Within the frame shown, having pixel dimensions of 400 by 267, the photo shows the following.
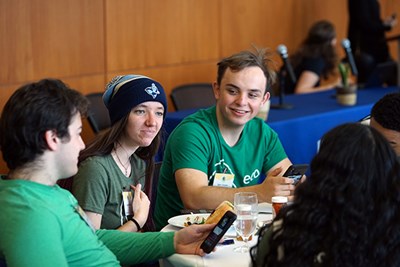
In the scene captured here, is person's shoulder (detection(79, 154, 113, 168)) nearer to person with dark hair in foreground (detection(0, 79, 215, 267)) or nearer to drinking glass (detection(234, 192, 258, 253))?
drinking glass (detection(234, 192, 258, 253))

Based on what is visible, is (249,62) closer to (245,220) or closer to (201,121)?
(201,121)

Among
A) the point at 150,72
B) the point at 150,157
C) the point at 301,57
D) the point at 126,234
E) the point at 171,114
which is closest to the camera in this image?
the point at 126,234

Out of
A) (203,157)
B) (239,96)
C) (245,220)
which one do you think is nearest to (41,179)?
(245,220)

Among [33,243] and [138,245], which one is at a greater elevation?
[33,243]

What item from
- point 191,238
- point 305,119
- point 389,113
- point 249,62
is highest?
point 249,62

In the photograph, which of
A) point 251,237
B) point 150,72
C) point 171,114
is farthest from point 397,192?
point 150,72

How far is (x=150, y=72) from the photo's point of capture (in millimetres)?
6551

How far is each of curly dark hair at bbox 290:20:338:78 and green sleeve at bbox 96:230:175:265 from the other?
451 centimetres

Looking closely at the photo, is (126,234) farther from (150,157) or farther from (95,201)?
(150,157)

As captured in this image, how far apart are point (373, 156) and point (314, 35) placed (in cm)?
520

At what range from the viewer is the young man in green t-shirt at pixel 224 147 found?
3.32 meters

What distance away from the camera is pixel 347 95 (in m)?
5.80

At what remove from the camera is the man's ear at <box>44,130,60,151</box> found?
2.17 m

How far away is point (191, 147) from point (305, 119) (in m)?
2.09
